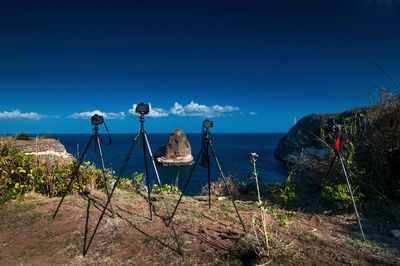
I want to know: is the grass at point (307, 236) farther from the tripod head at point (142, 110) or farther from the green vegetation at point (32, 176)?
the green vegetation at point (32, 176)

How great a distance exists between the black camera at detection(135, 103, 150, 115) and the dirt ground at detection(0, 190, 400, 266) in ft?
7.67

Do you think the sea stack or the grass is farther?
the sea stack

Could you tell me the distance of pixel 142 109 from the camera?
5285mm

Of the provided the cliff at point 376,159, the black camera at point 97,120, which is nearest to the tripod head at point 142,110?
the black camera at point 97,120

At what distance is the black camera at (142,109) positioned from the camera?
17.2ft

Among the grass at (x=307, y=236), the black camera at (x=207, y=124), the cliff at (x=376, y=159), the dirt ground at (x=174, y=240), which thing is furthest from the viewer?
the cliff at (x=376, y=159)

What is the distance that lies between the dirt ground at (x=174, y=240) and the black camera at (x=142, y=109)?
234 cm

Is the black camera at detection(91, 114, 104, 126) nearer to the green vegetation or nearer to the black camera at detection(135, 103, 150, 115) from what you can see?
the black camera at detection(135, 103, 150, 115)

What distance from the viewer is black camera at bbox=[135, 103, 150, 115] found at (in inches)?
207

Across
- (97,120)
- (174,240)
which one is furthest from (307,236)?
(97,120)

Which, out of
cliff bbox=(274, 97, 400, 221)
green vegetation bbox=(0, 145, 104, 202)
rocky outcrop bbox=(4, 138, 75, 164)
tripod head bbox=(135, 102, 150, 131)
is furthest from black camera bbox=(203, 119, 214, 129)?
rocky outcrop bbox=(4, 138, 75, 164)

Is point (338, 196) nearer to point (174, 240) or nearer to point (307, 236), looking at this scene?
point (307, 236)

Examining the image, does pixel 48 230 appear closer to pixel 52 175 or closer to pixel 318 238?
pixel 52 175

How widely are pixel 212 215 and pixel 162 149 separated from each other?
187 feet
